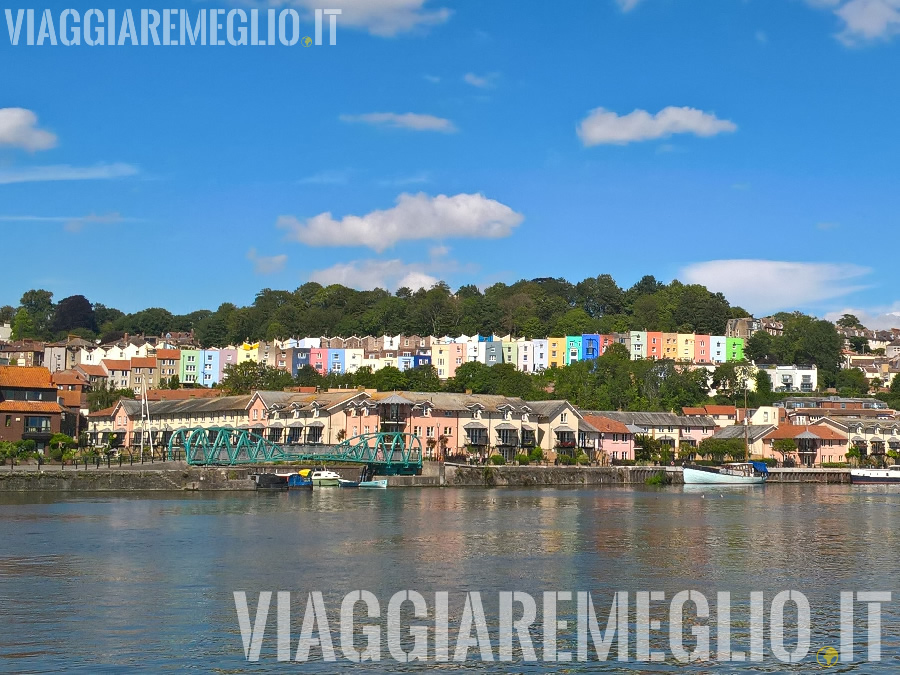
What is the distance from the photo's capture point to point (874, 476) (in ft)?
330

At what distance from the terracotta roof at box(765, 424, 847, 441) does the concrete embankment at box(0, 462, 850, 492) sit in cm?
770

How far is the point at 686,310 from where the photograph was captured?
18275 centimetres

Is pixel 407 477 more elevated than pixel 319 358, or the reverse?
pixel 319 358

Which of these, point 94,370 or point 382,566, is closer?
point 382,566

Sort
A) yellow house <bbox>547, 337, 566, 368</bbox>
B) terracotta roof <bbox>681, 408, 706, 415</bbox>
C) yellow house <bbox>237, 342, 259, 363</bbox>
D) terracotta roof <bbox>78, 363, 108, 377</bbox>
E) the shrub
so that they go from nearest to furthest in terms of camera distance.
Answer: the shrub
terracotta roof <bbox>681, 408, 706, 415</bbox>
terracotta roof <bbox>78, 363, 108, 377</bbox>
yellow house <bbox>547, 337, 566, 368</bbox>
yellow house <bbox>237, 342, 259, 363</bbox>

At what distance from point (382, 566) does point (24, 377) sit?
217 ft

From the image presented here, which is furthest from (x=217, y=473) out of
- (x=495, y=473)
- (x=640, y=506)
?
(x=640, y=506)

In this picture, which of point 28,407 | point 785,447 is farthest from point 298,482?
point 785,447

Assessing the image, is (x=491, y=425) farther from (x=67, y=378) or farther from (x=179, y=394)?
(x=67, y=378)

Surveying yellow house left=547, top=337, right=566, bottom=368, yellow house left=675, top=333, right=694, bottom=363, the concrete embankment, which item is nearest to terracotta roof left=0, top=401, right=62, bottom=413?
the concrete embankment

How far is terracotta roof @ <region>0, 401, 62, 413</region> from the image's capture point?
88.2 metres

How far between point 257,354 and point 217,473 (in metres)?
101

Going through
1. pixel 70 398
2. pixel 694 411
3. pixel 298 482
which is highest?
pixel 70 398

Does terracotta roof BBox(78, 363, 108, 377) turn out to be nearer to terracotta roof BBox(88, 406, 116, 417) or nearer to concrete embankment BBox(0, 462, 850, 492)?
terracotta roof BBox(88, 406, 116, 417)
